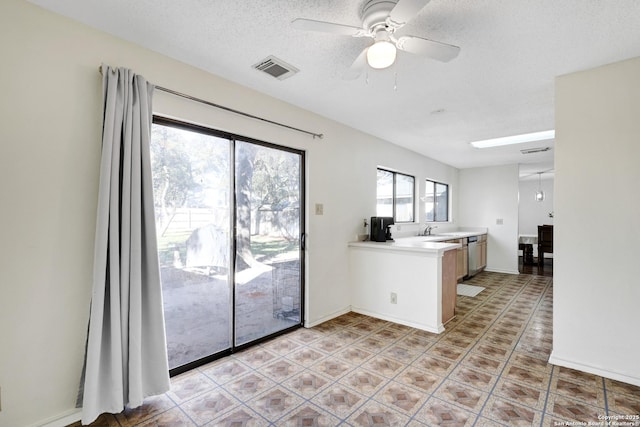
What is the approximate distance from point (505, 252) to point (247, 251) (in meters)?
6.14

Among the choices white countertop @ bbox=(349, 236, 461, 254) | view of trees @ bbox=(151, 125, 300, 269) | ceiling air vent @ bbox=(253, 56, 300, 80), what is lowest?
white countertop @ bbox=(349, 236, 461, 254)

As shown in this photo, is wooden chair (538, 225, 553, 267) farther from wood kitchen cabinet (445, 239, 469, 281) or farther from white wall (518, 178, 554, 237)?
wood kitchen cabinet (445, 239, 469, 281)

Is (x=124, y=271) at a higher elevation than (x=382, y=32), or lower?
lower

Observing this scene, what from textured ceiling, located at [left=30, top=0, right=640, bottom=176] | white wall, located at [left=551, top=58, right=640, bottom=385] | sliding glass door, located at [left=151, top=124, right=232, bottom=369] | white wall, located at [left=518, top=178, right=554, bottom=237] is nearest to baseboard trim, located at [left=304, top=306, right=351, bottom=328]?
sliding glass door, located at [left=151, top=124, right=232, bottom=369]

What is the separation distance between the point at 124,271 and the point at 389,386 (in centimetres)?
202

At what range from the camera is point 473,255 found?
6.09m

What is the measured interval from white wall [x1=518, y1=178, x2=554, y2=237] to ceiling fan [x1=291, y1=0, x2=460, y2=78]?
366 inches

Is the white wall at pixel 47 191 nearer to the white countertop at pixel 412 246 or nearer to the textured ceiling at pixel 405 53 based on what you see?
the textured ceiling at pixel 405 53

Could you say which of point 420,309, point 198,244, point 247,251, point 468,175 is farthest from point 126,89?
point 468,175

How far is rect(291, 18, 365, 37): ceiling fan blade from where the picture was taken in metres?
1.44

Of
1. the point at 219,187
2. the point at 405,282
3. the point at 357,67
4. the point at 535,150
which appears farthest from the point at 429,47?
the point at 535,150

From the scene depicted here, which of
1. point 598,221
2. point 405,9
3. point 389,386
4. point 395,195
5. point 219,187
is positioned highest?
point 405,9

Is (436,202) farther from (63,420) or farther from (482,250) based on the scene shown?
(63,420)

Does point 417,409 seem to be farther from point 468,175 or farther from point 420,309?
point 468,175
